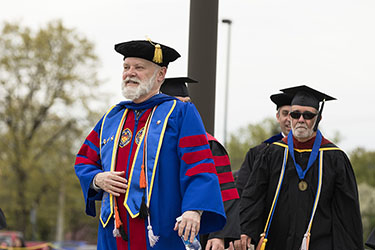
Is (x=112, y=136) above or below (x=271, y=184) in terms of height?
above

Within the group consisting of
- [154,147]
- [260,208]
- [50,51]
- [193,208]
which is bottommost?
[260,208]

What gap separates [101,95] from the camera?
27531 millimetres

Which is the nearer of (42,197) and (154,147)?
(154,147)

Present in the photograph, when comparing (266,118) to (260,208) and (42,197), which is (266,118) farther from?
(260,208)

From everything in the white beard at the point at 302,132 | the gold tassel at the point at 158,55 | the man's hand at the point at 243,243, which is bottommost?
the man's hand at the point at 243,243

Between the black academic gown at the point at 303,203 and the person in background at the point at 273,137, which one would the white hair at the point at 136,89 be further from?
the person in background at the point at 273,137

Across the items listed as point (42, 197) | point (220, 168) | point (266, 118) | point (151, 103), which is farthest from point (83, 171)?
point (266, 118)

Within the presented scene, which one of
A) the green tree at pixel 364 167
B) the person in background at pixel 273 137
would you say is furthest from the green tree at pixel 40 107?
the green tree at pixel 364 167

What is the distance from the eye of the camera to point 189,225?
3701 mm

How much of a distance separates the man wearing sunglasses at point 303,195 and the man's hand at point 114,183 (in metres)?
2.38

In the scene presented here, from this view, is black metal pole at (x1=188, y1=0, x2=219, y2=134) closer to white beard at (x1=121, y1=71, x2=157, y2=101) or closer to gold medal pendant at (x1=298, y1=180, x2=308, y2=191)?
gold medal pendant at (x1=298, y1=180, x2=308, y2=191)

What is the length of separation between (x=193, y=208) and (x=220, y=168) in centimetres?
150

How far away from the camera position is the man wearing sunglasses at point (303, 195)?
5805mm

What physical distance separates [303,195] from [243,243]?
0.73 meters
